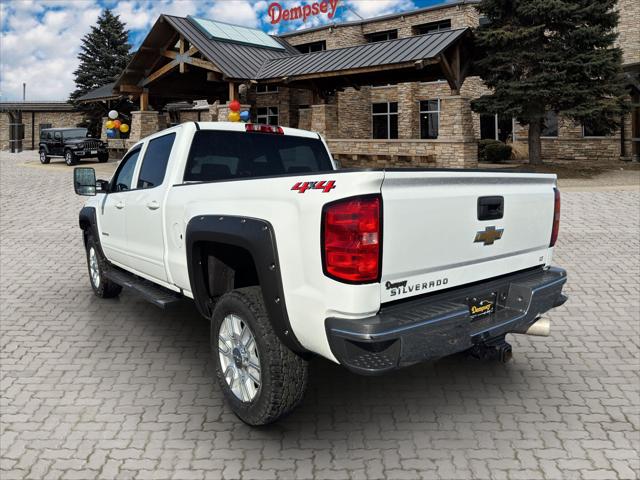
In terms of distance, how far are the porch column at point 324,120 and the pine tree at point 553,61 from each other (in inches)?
249

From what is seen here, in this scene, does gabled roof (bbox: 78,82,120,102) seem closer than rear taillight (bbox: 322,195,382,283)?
No

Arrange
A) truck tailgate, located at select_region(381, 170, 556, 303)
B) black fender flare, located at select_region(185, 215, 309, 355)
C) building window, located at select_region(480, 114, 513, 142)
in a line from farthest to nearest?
building window, located at select_region(480, 114, 513, 142)
black fender flare, located at select_region(185, 215, 309, 355)
truck tailgate, located at select_region(381, 170, 556, 303)

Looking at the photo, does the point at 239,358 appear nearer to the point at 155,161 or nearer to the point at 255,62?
the point at 155,161

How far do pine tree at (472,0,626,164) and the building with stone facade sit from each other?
40.5 inches

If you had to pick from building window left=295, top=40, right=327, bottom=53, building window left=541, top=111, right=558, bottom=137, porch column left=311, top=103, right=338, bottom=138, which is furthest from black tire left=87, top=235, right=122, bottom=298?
building window left=295, top=40, right=327, bottom=53

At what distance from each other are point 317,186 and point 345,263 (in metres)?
0.45

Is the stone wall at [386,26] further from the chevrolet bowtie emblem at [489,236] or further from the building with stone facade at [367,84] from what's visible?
the chevrolet bowtie emblem at [489,236]

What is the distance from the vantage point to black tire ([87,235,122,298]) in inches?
268

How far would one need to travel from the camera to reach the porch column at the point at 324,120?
85.6 feet

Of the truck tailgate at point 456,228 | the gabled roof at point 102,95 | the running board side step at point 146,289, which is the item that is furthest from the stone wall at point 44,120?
the truck tailgate at point 456,228

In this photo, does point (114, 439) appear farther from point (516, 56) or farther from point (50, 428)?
point (516, 56)

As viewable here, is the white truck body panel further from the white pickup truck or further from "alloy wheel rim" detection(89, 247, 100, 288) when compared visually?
"alloy wheel rim" detection(89, 247, 100, 288)

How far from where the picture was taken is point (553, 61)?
2214 cm

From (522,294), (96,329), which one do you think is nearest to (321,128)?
(96,329)
